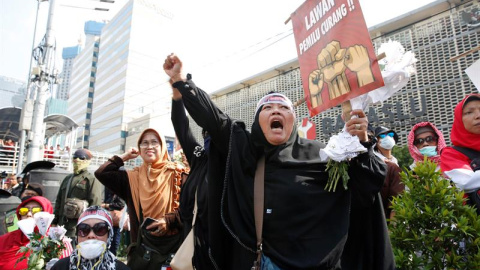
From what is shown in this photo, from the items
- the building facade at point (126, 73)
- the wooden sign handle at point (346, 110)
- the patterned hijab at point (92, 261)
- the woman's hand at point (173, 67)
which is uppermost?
the building facade at point (126, 73)

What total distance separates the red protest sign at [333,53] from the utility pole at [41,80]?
9139 mm

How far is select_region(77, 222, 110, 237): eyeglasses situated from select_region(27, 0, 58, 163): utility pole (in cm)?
803

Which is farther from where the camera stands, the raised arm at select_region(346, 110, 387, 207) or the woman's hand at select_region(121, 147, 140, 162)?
the woman's hand at select_region(121, 147, 140, 162)

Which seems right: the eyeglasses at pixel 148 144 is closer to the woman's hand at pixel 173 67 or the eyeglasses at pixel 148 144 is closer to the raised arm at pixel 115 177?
the raised arm at pixel 115 177

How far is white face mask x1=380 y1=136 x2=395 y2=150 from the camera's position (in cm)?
388

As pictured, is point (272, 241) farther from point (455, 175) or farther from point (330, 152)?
point (455, 175)

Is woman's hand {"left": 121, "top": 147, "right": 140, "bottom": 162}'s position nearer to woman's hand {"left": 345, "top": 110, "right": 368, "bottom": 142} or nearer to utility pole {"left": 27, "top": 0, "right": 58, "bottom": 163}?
woman's hand {"left": 345, "top": 110, "right": 368, "bottom": 142}

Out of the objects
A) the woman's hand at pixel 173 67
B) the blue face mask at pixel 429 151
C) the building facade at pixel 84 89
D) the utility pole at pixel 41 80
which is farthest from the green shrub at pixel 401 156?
the building facade at pixel 84 89

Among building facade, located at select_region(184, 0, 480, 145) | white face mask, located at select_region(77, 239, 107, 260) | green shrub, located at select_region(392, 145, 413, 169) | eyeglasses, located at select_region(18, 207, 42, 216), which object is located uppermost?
building facade, located at select_region(184, 0, 480, 145)

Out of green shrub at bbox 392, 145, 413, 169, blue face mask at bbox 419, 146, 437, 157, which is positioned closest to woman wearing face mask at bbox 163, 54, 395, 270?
blue face mask at bbox 419, 146, 437, 157

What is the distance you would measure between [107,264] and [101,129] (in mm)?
80371

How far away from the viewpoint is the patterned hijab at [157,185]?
3.15 meters

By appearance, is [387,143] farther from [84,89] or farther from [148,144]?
[84,89]

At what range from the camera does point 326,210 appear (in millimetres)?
1904
